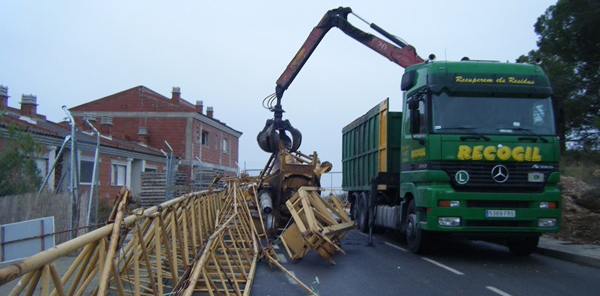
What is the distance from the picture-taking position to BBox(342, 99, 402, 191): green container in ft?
41.8

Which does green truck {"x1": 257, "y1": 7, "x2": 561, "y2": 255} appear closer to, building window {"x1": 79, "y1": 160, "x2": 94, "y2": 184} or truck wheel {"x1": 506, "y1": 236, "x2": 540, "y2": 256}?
truck wheel {"x1": 506, "y1": 236, "x2": 540, "y2": 256}

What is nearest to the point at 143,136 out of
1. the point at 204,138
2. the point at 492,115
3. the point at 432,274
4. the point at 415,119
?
the point at 204,138

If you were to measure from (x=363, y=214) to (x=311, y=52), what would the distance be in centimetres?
523

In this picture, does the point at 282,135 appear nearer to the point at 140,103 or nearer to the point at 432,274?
the point at 432,274

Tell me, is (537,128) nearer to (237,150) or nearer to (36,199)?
(36,199)

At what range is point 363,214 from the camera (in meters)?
15.1

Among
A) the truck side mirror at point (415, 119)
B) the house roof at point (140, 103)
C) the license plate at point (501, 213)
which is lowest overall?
the license plate at point (501, 213)

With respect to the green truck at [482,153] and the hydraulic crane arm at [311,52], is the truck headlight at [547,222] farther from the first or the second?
the hydraulic crane arm at [311,52]

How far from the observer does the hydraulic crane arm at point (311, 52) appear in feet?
47.4

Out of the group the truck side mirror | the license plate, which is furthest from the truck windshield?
the license plate

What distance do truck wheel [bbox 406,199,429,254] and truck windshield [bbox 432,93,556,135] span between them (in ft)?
6.39

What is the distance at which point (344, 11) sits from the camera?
51.1 ft

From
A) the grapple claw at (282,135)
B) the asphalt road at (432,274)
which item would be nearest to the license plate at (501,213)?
the asphalt road at (432,274)

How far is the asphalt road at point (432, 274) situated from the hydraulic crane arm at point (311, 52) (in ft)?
14.3
